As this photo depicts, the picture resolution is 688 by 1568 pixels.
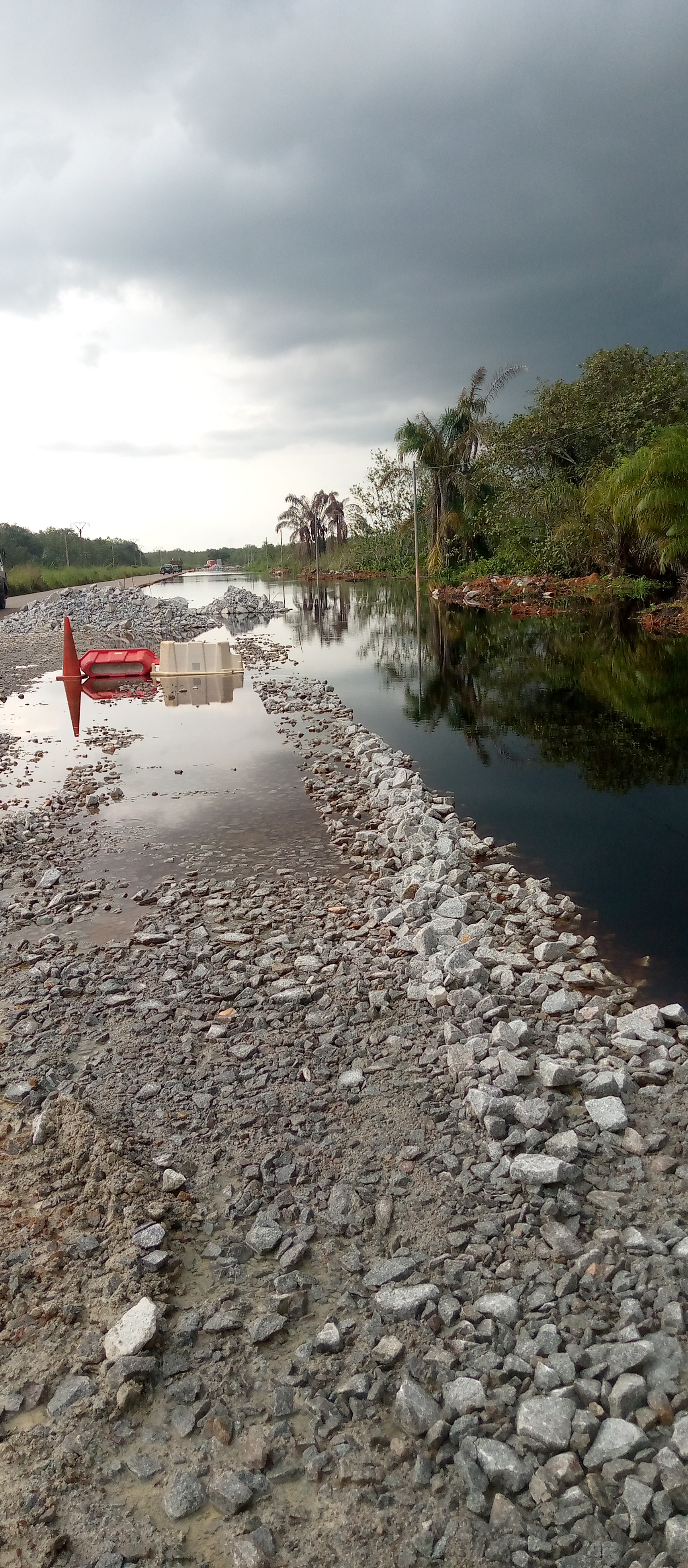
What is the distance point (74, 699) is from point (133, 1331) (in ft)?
50.4

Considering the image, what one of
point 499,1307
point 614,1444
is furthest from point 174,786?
point 614,1444

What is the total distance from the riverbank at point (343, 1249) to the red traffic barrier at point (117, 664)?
14817 millimetres

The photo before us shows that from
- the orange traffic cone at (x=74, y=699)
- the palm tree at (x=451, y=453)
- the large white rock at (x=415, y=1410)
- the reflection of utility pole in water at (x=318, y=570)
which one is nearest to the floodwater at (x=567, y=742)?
the large white rock at (x=415, y=1410)

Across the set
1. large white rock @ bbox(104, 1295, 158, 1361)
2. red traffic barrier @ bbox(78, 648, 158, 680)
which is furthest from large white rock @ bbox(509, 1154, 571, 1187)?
red traffic barrier @ bbox(78, 648, 158, 680)

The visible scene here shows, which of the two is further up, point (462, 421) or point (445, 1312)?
point (462, 421)

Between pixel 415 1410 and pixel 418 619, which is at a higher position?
pixel 418 619

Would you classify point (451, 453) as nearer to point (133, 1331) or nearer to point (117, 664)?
point (117, 664)

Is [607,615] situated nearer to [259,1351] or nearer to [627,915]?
[627,915]

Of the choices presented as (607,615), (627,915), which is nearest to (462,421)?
(607,615)

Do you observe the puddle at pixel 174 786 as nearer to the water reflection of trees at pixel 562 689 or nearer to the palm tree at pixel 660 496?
the water reflection of trees at pixel 562 689

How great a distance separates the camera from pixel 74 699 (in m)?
16.9

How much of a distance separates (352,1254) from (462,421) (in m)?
52.7

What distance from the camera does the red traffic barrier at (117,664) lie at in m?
19.7

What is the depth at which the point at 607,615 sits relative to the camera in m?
28.4
